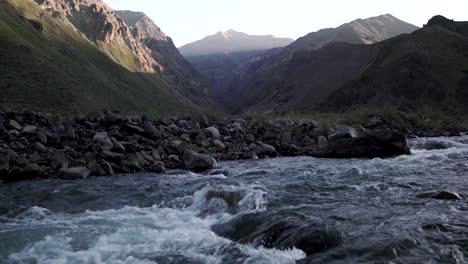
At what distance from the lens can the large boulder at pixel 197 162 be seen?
21078 millimetres

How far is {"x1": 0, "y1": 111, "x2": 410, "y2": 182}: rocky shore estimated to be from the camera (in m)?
19.4

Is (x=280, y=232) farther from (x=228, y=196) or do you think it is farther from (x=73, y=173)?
(x=73, y=173)

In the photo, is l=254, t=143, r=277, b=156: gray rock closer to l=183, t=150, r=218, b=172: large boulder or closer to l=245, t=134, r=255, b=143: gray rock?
l=245, t=134, r=255, b=143: gray rock

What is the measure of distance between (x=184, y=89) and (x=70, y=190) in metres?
172

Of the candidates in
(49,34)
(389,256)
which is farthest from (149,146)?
(49,34)

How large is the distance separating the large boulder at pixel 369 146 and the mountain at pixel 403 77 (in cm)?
5586

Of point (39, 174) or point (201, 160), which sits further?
point (201, 160)

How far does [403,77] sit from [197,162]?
7953cm

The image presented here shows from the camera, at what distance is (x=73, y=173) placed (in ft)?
60.5

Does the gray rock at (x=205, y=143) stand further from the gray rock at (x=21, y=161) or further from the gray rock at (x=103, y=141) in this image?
the gray rock at (x=21, y=161)

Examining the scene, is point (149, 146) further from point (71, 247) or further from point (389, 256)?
point (389, 256)

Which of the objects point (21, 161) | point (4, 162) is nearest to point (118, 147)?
point (21, 161)

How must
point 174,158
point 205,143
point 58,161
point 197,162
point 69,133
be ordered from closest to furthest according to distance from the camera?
1. point 58,161
2. point 197,162
3. point 174,158
4. point 69,133
5. point 205,143

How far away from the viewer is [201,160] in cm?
2130
